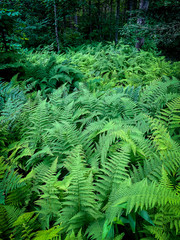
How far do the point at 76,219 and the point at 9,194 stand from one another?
2.87 feet

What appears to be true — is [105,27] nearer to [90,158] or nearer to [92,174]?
[90,158]

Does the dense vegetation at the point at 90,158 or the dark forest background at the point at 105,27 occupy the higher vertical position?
the dark forest background at the point at 105,27

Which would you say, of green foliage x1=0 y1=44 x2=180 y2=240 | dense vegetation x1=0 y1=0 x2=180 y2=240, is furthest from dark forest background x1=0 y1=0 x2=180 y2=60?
green foliage x1=0 y1=44 x2=180 y2=240

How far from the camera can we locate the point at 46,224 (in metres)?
1.32

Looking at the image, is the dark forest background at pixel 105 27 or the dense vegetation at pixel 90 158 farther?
the dark forest background at pixel 105 27

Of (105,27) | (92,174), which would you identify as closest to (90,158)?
(92,174)

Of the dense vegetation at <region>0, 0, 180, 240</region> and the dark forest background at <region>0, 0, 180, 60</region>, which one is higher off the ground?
the dark forest background at <region>0, 0, 180, 60</region>

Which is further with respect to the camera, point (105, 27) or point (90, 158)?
point (105, 27)

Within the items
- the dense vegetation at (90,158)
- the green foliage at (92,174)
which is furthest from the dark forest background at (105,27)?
the green foliage at (92,174)

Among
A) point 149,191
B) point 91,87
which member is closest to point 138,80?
point 91,87

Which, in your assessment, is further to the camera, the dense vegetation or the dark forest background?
the dark forest background

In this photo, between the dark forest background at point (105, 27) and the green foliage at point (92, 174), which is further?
the dark forest background at point (105, 27)

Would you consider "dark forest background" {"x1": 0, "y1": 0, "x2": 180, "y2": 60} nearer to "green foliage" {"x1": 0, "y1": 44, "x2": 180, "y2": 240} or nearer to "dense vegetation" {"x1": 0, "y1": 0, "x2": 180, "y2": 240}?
"dense vegetation" {"x1": 0, "y1": 0, "x2": 180, "y2": 240}

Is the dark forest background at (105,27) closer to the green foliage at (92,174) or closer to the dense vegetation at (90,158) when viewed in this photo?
the dense vegetation at (90,158)
